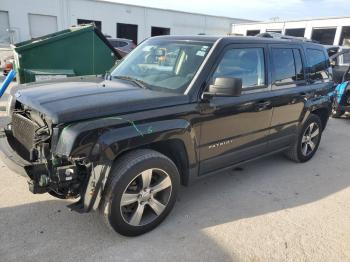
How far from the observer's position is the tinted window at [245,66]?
142 inches

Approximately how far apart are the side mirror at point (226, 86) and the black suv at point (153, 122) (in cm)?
1

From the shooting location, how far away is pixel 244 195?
4.09 m

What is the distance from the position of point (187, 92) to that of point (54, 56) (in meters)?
4.20

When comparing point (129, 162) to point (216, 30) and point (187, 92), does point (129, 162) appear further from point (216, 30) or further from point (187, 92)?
point (216, 30)

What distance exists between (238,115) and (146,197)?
140 cm

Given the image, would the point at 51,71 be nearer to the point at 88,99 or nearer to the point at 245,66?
the point at 88,99

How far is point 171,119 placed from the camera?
3.12 metres

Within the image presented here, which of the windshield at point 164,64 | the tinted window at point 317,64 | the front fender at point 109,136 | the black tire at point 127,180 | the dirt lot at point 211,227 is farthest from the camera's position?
the tinted window at point 317,64

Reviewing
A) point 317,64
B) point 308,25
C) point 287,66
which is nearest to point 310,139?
point 317,64

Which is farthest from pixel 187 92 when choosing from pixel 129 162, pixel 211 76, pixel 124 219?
pixel 124 219

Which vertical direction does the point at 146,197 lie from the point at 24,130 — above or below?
below

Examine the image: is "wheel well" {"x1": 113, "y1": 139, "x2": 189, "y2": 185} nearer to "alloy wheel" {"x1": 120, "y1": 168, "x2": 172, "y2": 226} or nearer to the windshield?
"alloy wheel" {"x1": 120, "y1": 168, "x2": 172, "y2": 226}

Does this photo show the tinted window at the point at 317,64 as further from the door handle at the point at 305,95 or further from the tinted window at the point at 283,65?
the tinted window at the point at 283,65

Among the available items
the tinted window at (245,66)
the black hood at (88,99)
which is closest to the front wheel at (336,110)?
the tinted window at (245,66)
